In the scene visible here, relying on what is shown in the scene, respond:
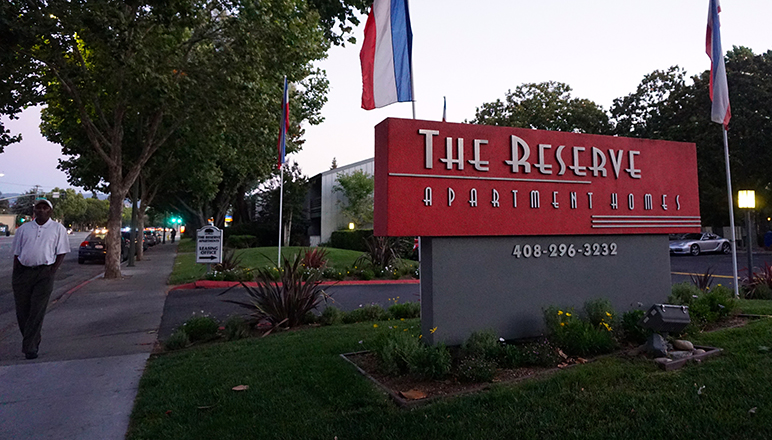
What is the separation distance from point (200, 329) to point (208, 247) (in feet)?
26.9

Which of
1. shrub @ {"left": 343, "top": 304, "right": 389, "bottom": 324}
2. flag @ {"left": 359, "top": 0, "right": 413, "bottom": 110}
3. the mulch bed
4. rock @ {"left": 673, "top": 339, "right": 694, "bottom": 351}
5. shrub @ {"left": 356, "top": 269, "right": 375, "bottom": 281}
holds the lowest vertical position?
the mulch bed

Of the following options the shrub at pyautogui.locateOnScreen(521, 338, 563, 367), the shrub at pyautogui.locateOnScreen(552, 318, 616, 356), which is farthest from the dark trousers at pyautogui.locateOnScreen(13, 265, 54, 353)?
the shrub at pyautogui.locateOnScreen(552, 318, 616, 356)

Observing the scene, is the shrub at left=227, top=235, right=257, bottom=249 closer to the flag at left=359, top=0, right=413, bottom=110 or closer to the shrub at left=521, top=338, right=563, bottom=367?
the flag at left=359, top=0, right=413, bottom=110

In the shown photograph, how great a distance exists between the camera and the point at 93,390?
493 centimetres

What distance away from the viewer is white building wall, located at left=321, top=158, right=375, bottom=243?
36438 millimetres

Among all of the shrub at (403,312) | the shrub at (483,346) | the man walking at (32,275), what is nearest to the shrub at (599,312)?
the shrub at (483,346)

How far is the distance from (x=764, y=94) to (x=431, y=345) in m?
28.1

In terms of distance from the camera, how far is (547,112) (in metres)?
30.4

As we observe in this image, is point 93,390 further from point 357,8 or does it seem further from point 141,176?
point 141,176

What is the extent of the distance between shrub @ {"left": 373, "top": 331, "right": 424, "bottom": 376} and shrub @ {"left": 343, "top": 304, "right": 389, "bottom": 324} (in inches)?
121

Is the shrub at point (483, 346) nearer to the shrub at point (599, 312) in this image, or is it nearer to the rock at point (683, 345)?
the shrub at point (599, 312)

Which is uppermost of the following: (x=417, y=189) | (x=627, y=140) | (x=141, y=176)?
(x=141, y=176)

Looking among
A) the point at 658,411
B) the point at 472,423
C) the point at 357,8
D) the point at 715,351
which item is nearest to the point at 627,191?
the point at 715,351

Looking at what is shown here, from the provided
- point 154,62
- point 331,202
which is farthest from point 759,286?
point 331,202
